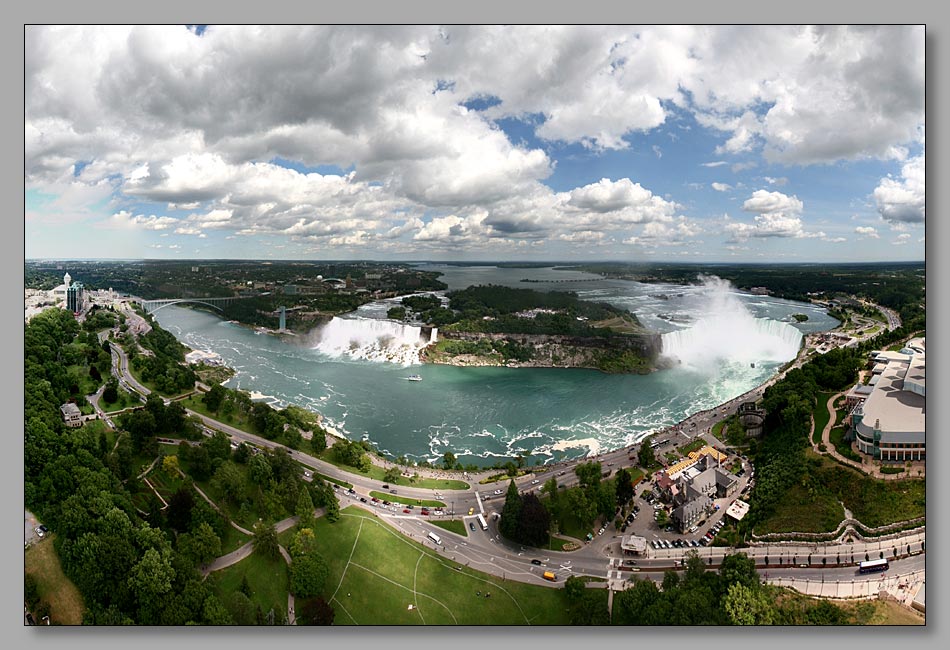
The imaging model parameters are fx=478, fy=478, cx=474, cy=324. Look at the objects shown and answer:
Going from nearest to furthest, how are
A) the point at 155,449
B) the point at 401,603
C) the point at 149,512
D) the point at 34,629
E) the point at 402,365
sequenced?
the point at 34,629
the point at 401,603
the point at 149,512
the point at 155,449
the point at 402,365

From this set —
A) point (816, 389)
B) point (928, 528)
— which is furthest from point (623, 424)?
point (928, 528)

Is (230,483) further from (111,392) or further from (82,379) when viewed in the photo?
(82,379)

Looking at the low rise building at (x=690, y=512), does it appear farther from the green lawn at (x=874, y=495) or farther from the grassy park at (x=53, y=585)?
the grassy park at (x=53, y=585)

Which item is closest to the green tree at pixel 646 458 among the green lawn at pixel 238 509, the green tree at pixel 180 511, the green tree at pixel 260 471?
the green lawn at pixel 238 509

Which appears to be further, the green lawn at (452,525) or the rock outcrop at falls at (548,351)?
the rock outcrop at falls at (548,351)

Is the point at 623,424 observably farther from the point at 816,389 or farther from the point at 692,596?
the point at 692,596

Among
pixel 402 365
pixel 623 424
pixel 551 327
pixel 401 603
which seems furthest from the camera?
pixel 402 365

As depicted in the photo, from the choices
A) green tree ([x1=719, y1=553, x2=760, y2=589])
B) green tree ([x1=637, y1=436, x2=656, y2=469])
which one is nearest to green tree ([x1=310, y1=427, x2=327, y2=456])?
green tree ([x1=637, y1=436, x2=656, y2=469])
